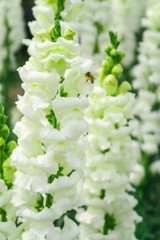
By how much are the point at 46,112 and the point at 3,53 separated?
4.05 m

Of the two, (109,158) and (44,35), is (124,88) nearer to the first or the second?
(109,158)

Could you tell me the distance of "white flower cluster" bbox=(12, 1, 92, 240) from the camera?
216 cm

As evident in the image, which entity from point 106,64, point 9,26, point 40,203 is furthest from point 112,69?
point 9,26

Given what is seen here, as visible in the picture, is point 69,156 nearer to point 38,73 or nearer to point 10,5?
point 38,73

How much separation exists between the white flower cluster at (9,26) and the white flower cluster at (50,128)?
3.95 meters

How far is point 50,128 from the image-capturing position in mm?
2205

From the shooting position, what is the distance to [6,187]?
7.75ft

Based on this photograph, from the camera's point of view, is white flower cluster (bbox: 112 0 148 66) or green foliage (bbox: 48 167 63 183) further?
white flower cluster (bbox: 112 0 148 66)

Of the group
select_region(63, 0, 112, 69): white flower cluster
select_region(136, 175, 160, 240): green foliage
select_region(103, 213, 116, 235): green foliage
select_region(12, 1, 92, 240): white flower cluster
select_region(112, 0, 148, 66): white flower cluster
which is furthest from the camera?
select_region(112, 0, 148, 66): white flower cluster

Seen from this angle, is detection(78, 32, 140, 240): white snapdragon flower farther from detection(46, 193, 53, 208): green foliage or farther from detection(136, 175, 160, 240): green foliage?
detection(136, 175, 160, 240): green foliage

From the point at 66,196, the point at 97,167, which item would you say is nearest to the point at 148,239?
the point at 97,167

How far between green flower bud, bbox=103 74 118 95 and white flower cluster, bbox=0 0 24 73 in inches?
136

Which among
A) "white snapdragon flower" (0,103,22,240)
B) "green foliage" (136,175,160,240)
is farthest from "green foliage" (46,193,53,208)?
"green foliage" (136,175,160,240)

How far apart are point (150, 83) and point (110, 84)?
9.30 ft
